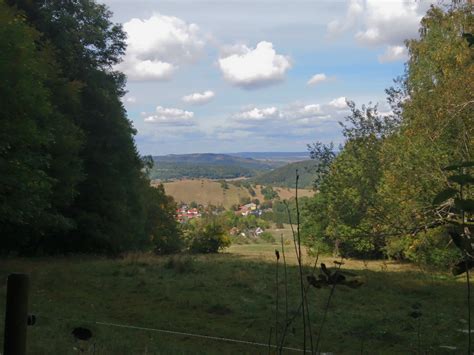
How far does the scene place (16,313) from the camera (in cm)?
204

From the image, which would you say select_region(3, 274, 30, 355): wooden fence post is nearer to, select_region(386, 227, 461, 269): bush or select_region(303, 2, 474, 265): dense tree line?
select_region(303, 2, 474, 265): dense tree line

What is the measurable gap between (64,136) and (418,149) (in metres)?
14.7

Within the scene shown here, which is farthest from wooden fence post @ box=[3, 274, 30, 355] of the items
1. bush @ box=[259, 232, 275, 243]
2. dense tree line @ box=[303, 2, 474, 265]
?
bush @ box=[259, 232, 275, 243]

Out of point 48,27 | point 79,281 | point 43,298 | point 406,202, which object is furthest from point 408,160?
point 48,27

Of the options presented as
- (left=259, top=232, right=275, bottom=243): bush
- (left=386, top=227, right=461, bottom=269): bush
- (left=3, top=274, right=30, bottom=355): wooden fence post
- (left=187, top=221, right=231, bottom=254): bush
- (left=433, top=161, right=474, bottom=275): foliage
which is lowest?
(left=259, top=232, right=275, bottom=243): bush

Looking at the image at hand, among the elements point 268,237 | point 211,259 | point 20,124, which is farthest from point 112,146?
point 268,237

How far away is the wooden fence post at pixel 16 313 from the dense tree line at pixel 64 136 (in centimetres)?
1369

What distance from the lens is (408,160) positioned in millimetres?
20422

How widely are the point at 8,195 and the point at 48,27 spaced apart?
11419 mm

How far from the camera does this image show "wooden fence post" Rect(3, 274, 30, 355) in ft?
6.65

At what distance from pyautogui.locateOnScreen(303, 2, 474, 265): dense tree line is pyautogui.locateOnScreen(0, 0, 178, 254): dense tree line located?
1094 cm

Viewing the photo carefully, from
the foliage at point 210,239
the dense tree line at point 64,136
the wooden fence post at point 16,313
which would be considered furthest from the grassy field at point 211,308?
the foliage at point 210,239

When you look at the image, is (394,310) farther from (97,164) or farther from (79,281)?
(97,164)

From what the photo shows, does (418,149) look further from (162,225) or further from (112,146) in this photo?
(162,225)
